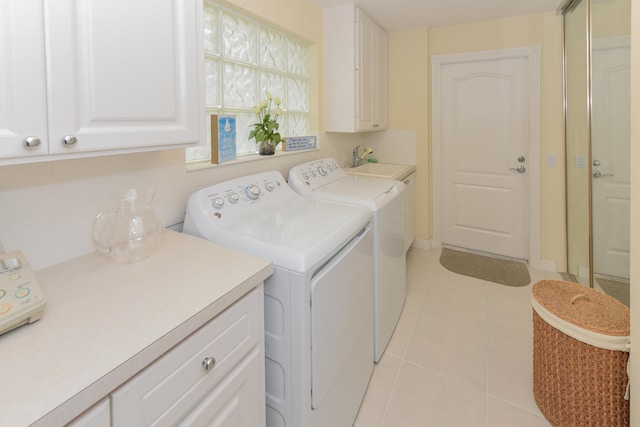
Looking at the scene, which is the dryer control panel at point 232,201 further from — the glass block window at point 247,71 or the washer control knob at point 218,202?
the glass block window at point 247,71

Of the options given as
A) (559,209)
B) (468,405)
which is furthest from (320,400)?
(559,209)

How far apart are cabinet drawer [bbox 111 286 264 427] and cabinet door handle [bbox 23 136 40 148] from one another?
1.89 ft

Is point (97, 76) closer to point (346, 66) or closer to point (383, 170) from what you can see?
point (346, 66)

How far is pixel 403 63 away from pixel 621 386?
3157mm

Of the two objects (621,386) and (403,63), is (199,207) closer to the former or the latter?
(621,386)

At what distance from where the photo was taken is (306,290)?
1188 mm

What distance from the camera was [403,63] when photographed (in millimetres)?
3586

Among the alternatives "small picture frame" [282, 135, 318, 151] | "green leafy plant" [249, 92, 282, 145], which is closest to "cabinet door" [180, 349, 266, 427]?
"green leafy plant" [249, 92, 282, 145]

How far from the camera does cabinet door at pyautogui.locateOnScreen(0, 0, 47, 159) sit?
2.50ft

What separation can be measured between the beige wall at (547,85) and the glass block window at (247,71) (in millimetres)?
1780

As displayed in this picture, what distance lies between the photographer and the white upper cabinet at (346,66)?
2770mm

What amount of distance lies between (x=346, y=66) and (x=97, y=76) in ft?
7.22

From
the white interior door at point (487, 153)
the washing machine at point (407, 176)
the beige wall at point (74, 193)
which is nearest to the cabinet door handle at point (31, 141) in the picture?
the beige wall at point (74, 193)

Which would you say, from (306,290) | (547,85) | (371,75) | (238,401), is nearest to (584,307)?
(306,290)
